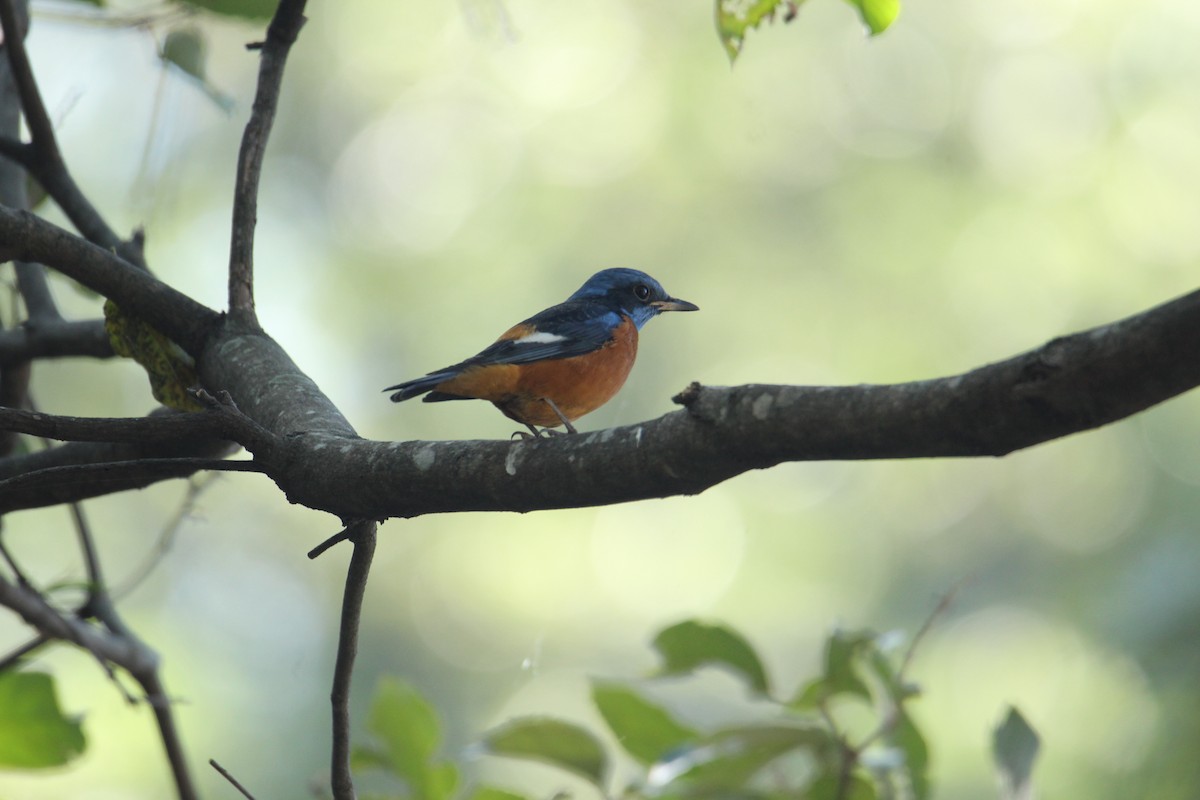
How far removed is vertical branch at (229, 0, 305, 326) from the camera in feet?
9.58

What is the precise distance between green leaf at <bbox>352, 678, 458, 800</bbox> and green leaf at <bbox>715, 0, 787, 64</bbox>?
183cm

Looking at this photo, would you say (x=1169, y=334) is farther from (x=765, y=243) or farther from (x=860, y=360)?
(x=765, y=243)

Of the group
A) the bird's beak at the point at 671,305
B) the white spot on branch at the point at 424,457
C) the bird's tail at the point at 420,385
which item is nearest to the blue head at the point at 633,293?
the bird's beak at the point at 671,305

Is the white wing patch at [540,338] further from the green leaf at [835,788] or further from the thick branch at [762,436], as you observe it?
the green leaf at [835,788]

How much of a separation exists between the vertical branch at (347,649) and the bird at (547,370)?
1127 millimetres

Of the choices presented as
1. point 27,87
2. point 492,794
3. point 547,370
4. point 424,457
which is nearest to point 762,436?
point 424,457

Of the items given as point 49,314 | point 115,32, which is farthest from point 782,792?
point 115,32

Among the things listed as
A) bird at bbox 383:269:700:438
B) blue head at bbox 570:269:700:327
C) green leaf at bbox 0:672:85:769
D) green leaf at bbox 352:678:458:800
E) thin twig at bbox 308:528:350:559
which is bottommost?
green leaf at bbox 352:678:458:800

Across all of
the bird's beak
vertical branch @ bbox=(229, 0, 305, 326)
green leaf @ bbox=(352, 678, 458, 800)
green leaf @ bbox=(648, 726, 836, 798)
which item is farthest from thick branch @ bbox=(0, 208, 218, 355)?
the bird's beak

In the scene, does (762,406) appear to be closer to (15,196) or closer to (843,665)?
(843,665)

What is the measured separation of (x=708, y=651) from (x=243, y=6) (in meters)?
2.24

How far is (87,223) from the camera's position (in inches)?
131

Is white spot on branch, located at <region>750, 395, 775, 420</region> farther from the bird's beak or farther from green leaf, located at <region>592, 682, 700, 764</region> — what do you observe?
the bird's beak

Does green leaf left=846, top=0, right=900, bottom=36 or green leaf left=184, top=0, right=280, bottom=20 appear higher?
green leaf left=184, top=0, right=280, bottom=20
